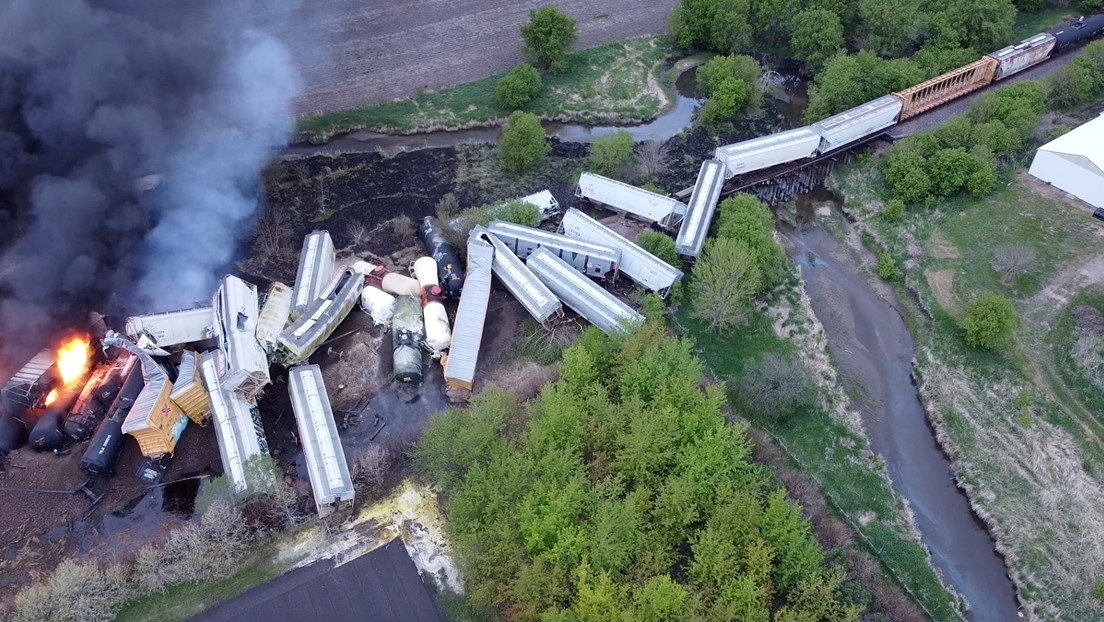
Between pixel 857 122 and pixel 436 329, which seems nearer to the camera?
pixel 436 329

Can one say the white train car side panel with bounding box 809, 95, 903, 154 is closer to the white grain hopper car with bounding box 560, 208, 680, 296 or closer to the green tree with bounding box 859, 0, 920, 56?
the green tree with bounding box 859, 0, 920, 56

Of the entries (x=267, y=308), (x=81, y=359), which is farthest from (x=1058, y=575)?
(x=81, y=359)

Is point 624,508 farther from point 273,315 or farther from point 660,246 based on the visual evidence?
point 273,315

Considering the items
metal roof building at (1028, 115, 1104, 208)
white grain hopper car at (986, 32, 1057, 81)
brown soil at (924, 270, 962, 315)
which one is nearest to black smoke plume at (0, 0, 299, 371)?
brown soil at (924, 270, 962, 315)

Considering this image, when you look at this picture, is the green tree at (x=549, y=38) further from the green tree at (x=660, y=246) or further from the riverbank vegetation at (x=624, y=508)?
the riverbank vegetation at (x=624, y=508)

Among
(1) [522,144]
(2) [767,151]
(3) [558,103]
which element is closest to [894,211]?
(2) [767,151]

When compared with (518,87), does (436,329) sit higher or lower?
lower

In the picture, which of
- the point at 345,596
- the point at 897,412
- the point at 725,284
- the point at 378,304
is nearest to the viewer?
the point at 345,596
